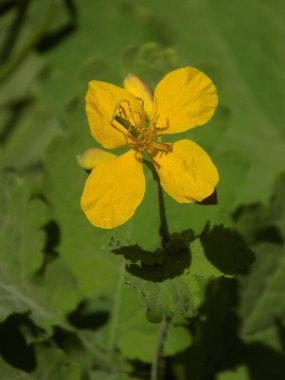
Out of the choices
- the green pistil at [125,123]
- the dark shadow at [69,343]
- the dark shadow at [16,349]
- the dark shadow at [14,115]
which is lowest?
the dark shadow at [69,343]

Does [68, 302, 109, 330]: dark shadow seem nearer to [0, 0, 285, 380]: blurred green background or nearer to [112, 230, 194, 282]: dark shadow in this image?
[0, 0, 285, 380]: blurred green background

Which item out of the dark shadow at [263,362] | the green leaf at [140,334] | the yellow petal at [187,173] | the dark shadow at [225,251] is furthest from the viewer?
the dark shadow at [263,362]

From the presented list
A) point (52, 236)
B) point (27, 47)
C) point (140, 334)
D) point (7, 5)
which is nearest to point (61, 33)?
point (27, 47)

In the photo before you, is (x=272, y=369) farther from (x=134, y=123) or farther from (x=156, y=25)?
(x=156, y=25)

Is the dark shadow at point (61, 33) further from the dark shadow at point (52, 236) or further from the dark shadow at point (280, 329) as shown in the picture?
the dark shadow at point (280, 329)

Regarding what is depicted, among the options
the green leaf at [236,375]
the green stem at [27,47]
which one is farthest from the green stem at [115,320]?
the green stem at [27,47]

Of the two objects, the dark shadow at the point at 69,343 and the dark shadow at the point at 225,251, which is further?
the dark shadow at the point at 69,343
